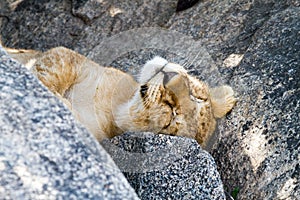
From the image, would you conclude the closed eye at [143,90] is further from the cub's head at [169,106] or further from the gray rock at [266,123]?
the gray rock at [266,123]

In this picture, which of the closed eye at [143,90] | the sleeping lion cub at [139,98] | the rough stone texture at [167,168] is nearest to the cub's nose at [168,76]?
the sleeping lion cub at [139,98]

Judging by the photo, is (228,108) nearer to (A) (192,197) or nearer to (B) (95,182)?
(A) (192,197)

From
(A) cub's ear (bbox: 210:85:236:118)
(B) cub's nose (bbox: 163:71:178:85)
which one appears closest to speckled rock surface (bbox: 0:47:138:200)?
(B) cub's nose (bbox: 163:71:178:85)

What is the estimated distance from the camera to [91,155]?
3.33 metres

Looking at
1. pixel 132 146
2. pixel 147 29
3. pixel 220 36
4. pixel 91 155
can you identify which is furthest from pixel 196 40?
pixel 91 155

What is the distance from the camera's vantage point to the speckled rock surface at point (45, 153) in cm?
313

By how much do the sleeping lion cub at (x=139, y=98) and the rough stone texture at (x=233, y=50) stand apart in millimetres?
300

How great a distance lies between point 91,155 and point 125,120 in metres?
1.93

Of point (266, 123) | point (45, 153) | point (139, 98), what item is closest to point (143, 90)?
point (139, 98)

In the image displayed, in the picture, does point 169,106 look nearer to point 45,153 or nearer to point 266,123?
point 266,123

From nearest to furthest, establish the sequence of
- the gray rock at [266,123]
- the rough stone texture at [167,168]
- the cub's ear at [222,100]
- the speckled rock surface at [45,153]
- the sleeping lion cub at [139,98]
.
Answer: the speckled rock surface at [45,153] < the rough stone texture at [167,168] < the gray rock at [266,123] < the sleeping lion cub at [139,98] < the cub's ear at [222,100]

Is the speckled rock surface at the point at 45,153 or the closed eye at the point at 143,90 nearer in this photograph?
the speckled rock surface at the point at 45,153

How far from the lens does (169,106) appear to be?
5145 mm

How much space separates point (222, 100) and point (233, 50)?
1103mm
